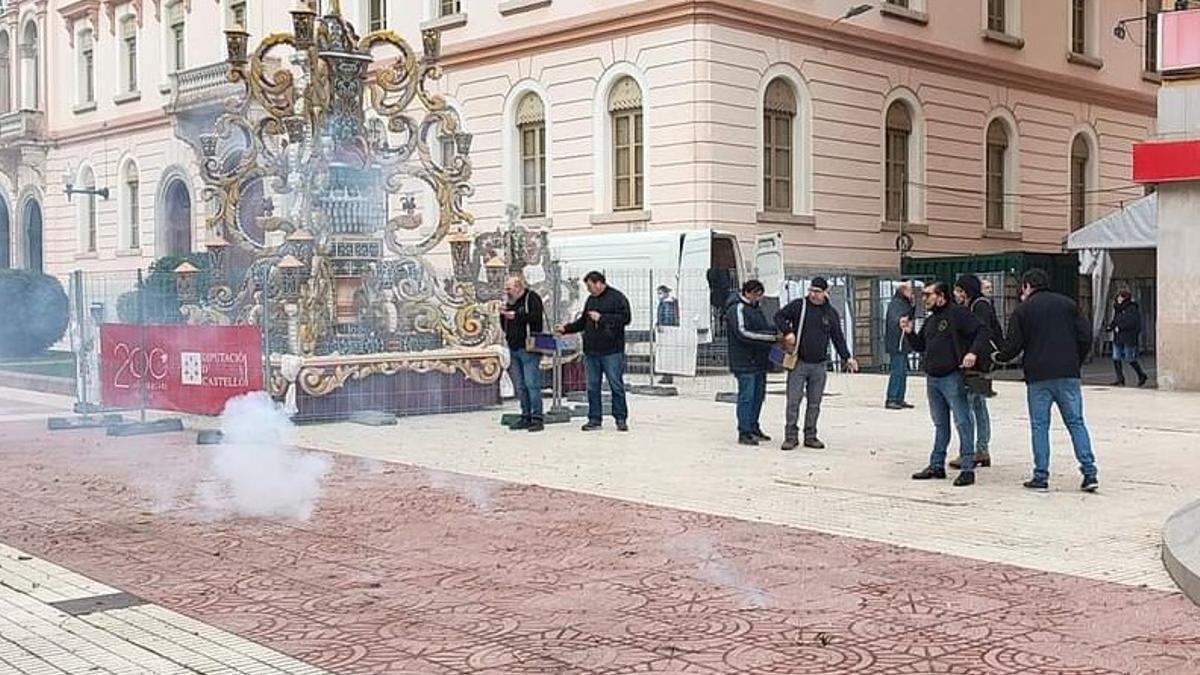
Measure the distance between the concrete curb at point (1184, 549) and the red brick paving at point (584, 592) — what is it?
14 cm

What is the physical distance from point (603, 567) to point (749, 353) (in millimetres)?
6434

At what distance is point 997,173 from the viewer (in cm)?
3372

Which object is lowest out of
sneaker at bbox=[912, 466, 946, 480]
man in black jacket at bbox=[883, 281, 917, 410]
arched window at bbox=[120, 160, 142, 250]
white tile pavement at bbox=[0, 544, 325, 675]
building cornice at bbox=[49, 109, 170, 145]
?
white tile pavement at bbox=[0, 544, 325, 675]

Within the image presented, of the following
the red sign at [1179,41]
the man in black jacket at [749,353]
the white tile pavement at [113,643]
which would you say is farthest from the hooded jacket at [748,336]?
the red sign at [1179,41]

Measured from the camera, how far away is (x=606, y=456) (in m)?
13.3

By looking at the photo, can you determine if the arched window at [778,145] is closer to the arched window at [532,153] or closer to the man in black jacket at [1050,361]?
the arched window at [532,153]

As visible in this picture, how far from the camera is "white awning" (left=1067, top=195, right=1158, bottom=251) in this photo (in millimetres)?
24047

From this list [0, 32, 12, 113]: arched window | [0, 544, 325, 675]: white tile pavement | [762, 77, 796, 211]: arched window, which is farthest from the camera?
[0, 32, 12, 113]: arched window

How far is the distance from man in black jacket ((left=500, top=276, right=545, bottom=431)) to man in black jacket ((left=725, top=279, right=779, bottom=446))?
2.41 meters

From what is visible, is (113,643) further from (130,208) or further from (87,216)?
(87,216)

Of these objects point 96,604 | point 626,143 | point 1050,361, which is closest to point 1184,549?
point 1050,361

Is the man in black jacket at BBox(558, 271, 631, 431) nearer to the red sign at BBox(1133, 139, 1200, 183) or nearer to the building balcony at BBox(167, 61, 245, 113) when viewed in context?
the red sign at BBox(1133, 139, 1200, 183)

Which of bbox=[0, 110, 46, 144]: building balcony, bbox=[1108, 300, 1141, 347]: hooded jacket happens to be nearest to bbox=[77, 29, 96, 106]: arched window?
bbox=[0, 110, 46, 144]: building balcony

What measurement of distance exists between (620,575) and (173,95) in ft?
107
